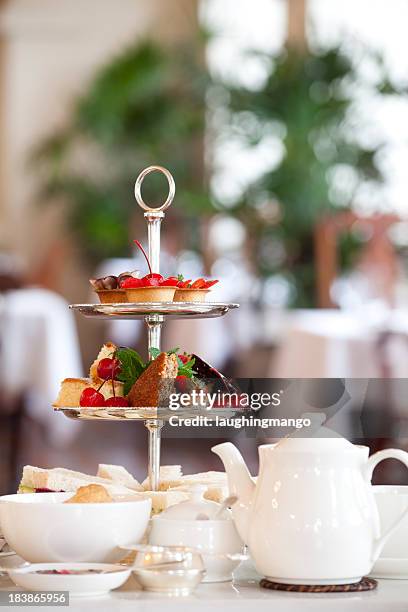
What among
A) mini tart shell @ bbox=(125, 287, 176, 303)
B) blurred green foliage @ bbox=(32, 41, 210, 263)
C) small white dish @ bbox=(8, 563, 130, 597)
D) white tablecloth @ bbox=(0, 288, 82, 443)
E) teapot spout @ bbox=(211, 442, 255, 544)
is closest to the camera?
small white dish @ bbox=(8, 563, 130, 597)

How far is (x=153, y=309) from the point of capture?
1.22 metres

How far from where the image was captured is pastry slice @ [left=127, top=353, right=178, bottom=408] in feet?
3.81

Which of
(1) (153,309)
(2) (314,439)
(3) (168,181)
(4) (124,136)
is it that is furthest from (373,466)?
(4) (124,136)

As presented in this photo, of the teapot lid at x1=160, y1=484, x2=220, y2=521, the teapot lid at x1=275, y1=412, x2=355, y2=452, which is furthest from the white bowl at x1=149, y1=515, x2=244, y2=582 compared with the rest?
the teapot lid at x1=275, y1=412, x2=355, y2=452

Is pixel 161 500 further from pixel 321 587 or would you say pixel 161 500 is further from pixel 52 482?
pixel 321 587

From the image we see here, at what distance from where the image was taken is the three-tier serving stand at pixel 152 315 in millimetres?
1175

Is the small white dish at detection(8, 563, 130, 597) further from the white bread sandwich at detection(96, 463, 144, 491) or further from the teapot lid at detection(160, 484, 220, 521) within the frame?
the white bread sandwich at detection(96, 463, 144, 491)

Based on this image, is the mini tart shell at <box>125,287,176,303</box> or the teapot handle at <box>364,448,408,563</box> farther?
the mini tart shell at <box>125,287,176,303</box>

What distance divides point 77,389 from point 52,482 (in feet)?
0.34

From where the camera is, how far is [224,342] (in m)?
6.24

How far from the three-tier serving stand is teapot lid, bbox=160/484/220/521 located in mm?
82

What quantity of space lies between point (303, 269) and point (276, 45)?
2.02 m

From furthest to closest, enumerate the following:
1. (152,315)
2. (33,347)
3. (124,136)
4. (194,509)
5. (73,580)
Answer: (124,136) → (33,347) → (152,315) → (194,509) → (73,580)

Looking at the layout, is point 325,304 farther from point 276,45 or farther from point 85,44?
point 85,44
